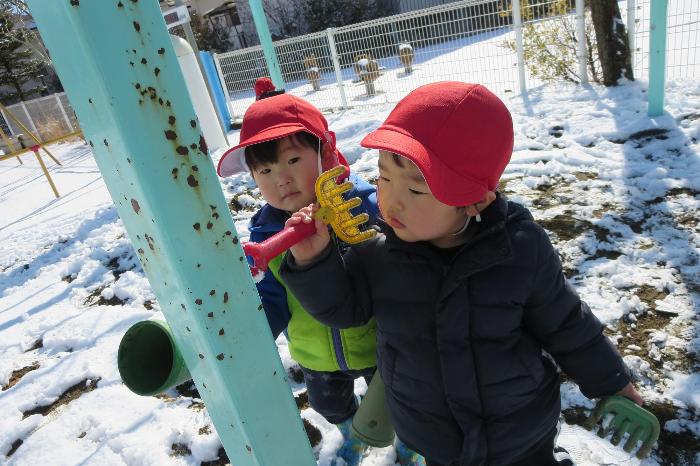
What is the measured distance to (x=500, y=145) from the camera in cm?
101

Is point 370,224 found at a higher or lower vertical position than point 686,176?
higher

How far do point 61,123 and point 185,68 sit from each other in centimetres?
1075

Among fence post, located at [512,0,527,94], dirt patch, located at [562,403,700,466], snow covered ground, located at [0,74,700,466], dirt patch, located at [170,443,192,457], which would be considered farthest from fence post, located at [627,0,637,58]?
dirt patch, located at [170,443,192,457]

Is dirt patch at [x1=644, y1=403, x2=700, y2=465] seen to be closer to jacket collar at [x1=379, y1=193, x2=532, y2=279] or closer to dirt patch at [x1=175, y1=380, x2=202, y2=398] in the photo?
jacket collar at [x1=379, y1=193, x2=532, y2=279]

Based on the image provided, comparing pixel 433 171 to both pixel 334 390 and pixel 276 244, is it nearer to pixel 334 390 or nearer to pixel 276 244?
pixel 276 244

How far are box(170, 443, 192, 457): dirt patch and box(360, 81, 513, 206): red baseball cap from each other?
1.55 metres

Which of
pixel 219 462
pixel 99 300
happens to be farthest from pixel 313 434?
pixel 99 300

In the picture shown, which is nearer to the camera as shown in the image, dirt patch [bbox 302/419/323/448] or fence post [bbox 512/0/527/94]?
dirt patch [bbox 302/419/323/448]

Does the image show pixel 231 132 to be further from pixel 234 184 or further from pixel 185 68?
pixel 234 184

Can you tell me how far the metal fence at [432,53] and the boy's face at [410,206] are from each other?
5138 mm

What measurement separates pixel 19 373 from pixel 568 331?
2.93 m

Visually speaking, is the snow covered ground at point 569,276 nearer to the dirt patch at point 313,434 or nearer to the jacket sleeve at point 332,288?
the dirt patch at point 313,434

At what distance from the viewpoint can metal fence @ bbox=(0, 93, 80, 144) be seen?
551 inches

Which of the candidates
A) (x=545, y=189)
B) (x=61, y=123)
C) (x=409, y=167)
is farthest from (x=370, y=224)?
(x=61, y=123)
